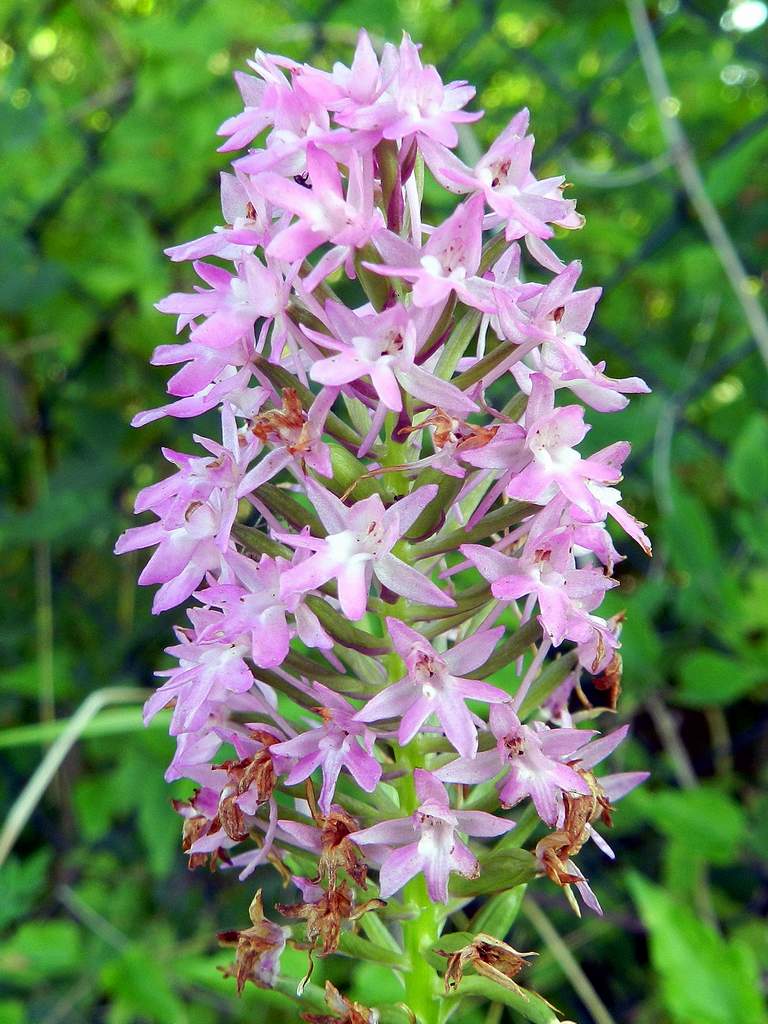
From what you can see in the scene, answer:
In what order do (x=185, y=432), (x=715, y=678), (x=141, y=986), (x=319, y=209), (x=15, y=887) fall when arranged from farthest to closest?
(x=185, y=432) → (x=715, y=678) → (x=141, y=986) → (x=15, y=887) → (x=319, y=209)

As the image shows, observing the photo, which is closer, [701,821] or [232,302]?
[232,302]

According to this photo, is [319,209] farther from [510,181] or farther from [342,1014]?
[342,1014]

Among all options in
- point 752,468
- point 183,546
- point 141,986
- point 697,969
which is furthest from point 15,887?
point 752,468

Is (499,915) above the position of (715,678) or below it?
below

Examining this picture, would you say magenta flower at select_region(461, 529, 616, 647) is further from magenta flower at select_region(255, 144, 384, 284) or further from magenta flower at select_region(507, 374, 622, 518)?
magenta flower at select_region(255, 144, 384, 284)

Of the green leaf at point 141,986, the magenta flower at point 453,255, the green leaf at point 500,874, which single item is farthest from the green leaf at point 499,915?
the green leaf at point 141,986

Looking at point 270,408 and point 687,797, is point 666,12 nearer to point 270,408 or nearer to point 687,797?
point 687,797

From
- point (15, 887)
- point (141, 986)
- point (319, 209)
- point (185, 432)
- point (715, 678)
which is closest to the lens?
point (319, 209)
